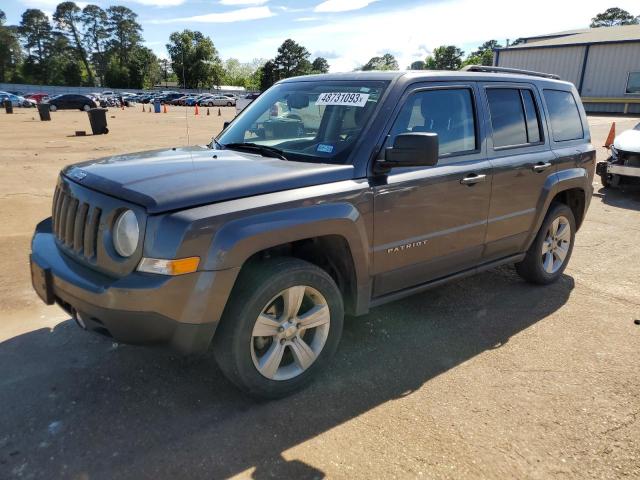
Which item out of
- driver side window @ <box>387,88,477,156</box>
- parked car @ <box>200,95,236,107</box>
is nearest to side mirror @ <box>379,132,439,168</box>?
driver side window @ <box>387,88,477,156</box>

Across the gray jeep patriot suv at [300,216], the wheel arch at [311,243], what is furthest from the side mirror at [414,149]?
the wheel arch at [311,243]

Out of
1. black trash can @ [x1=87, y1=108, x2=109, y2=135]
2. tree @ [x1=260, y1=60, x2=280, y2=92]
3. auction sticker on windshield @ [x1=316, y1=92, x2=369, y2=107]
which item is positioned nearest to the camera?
auction sticker on windshield @ [x1=316, y1=92, x2=369, y2=107]

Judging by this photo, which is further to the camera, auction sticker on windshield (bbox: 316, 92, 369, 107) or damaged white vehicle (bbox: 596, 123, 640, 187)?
damaged white vehicle (bbox: 596, 123, 640, 187)

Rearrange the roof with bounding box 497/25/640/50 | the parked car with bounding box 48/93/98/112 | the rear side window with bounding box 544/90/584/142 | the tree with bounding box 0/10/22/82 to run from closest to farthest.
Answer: the rear side window with bounding box 544/90/584/142
the roof with bounding box 497/25/640/50
the parked car with bounding box 48/93/98/112
the tree with bounding box 0/10/22/82

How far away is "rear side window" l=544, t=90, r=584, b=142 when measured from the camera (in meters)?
4.68

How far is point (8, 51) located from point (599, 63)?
10535cm

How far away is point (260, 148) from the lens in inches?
142

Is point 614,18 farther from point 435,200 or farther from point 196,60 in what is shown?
point 435,200

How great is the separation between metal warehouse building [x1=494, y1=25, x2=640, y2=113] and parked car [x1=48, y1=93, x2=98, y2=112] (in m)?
37.4

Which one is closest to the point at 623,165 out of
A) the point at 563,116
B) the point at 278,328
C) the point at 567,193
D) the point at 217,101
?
the point at 567,193

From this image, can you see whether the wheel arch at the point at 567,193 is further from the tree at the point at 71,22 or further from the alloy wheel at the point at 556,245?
the tree at the point at 71,22

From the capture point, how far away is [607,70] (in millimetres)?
39312

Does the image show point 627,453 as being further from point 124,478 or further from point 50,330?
point 50,330

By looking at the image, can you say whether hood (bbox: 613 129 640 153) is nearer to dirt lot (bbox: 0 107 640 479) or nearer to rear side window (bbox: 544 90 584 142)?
rear side window (bbox: 544 90 584 142)
